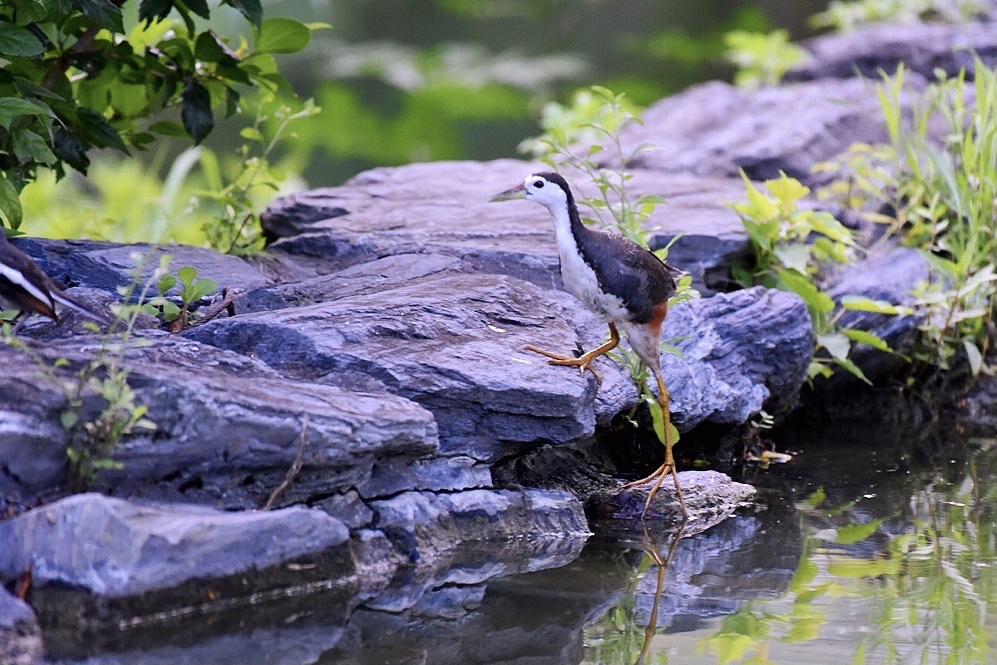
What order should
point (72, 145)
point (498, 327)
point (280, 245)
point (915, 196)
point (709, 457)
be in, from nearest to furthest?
point (498, 327) → point (72, 145) → point (709, 457) → point (280, 245) → point (915, 196)

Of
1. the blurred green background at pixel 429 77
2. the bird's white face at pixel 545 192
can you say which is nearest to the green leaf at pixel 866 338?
the bird's white face at pixel 545 192

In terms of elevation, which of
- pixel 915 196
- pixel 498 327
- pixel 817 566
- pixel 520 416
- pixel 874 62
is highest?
pixel 874 62

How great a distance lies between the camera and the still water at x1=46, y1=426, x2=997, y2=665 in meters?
2.68

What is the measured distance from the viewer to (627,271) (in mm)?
3641

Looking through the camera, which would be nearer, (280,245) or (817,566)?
(817,566)

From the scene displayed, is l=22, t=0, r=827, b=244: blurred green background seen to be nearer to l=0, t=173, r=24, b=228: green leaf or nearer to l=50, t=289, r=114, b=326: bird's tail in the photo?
l=0, t=173, r=24, b=228: green leaf

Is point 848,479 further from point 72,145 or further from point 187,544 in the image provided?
point 72,145

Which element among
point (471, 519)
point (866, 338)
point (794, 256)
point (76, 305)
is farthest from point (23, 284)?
point (866, 338)

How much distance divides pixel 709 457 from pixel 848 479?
0.51 meters

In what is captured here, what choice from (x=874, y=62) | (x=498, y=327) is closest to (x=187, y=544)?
(x=498, y=327)

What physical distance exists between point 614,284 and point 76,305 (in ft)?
5.17

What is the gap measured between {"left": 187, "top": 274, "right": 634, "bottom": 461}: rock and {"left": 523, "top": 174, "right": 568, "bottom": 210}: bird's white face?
1.48 feet

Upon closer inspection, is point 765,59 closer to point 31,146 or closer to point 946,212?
point 946,212

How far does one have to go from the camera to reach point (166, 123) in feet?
15.0
